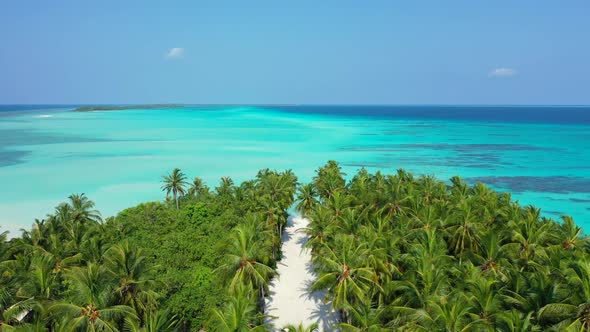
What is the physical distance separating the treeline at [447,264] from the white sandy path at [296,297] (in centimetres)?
322

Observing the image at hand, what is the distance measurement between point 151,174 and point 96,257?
65.8m

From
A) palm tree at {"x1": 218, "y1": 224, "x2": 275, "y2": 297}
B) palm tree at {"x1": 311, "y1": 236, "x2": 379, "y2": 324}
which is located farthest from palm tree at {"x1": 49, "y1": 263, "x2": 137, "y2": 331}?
palm tree at {"x1": 311, "y1": 236, "x2": 379, "y2": 324}

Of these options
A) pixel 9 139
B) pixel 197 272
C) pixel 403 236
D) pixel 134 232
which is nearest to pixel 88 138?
pixel 9 139

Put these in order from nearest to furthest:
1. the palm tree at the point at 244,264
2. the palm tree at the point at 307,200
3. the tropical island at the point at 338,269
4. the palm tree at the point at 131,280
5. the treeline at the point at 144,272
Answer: the tropical island at the point at 338,269
the treeline at the point at 144,272
the palm tree at the point at 131,280
the palm tree at the point at 244,264
the palm tree at the point at 307,200

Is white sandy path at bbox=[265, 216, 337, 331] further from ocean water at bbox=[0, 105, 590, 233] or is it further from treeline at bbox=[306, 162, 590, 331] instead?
ocean water at bbox=[0, 105, 590, 233]

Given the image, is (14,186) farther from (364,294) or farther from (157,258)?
(364,294)

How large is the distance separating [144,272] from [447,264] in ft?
71.3

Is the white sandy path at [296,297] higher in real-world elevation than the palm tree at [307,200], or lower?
lower

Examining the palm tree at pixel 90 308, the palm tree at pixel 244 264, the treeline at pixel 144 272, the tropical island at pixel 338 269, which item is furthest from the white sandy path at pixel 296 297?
the palm tree at pixel 90 308

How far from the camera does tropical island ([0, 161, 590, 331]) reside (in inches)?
840

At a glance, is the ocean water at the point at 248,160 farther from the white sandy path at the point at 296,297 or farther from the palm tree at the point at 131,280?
the palm tree at the point at 131,280

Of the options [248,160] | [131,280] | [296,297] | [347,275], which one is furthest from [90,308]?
[248,160]

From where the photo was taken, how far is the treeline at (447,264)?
2041cm

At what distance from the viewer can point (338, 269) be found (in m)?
27.5
